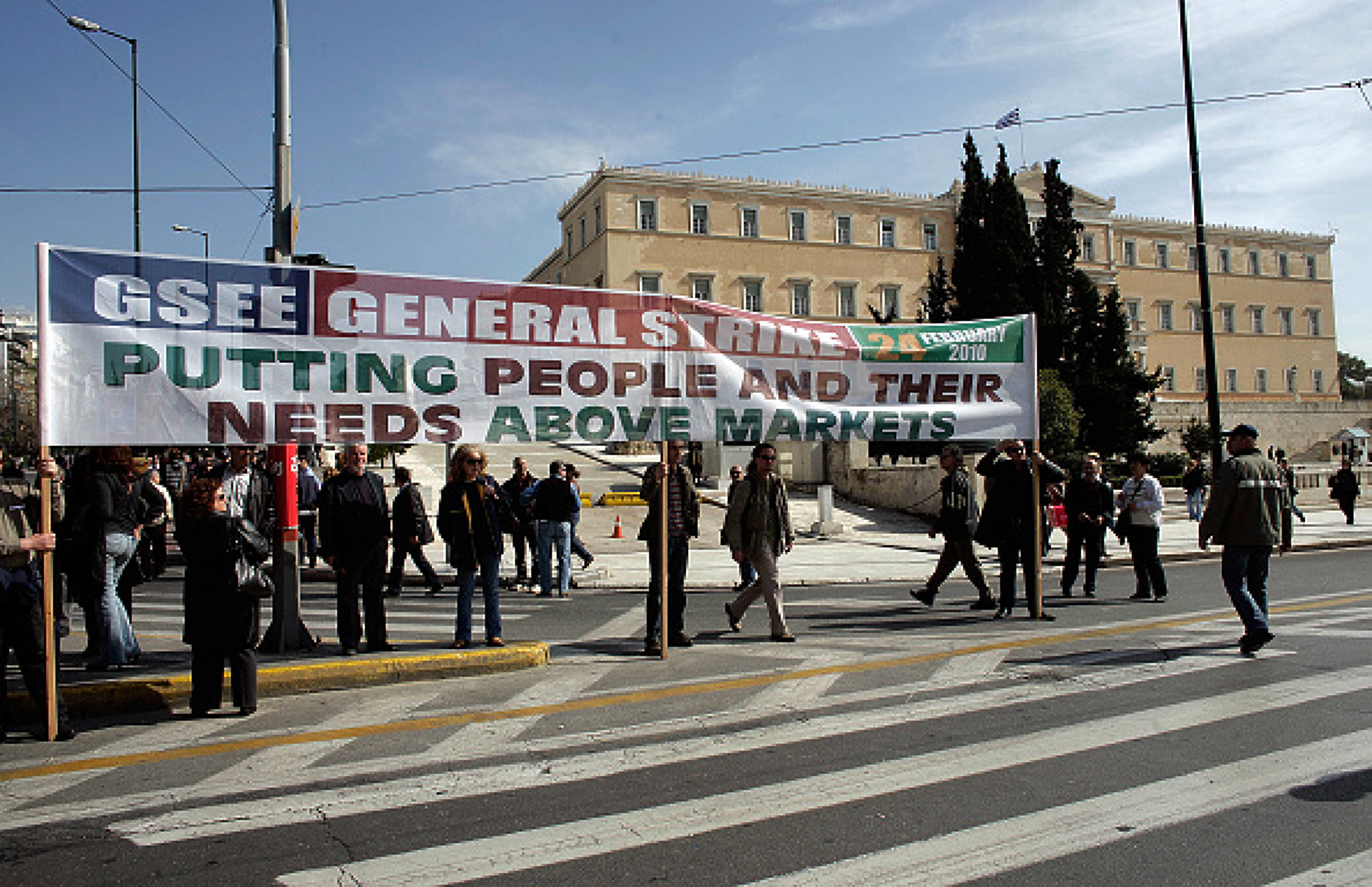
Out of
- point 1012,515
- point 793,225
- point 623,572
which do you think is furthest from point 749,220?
point 1012,515

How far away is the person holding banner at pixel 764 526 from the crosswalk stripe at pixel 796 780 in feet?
8.47

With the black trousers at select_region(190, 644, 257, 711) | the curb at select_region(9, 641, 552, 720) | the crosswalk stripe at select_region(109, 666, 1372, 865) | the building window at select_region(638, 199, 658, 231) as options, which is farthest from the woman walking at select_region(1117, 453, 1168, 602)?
the building window at select_region(638, 199, 658, 231)

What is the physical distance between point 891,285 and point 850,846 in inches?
2507

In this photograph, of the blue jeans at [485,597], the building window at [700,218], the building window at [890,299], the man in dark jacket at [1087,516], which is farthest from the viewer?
the building window at [890,299]

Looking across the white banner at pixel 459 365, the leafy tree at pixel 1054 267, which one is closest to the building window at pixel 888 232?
the leafy tree at pixel 1054 267

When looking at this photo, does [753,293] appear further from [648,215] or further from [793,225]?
[648,215]

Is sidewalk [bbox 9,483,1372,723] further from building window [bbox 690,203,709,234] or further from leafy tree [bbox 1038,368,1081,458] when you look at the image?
building window [bbox 690,203,709,234]

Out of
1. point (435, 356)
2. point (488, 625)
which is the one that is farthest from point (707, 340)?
point (488, 625)

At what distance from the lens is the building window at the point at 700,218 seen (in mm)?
61156

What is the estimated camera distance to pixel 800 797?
15.8 ft

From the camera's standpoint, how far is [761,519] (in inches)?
361

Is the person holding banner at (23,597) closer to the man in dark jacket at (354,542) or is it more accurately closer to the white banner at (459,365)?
the white banner at (459,365)

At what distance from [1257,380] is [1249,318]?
5.02 meters

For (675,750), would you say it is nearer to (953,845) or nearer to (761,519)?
(953,845)
